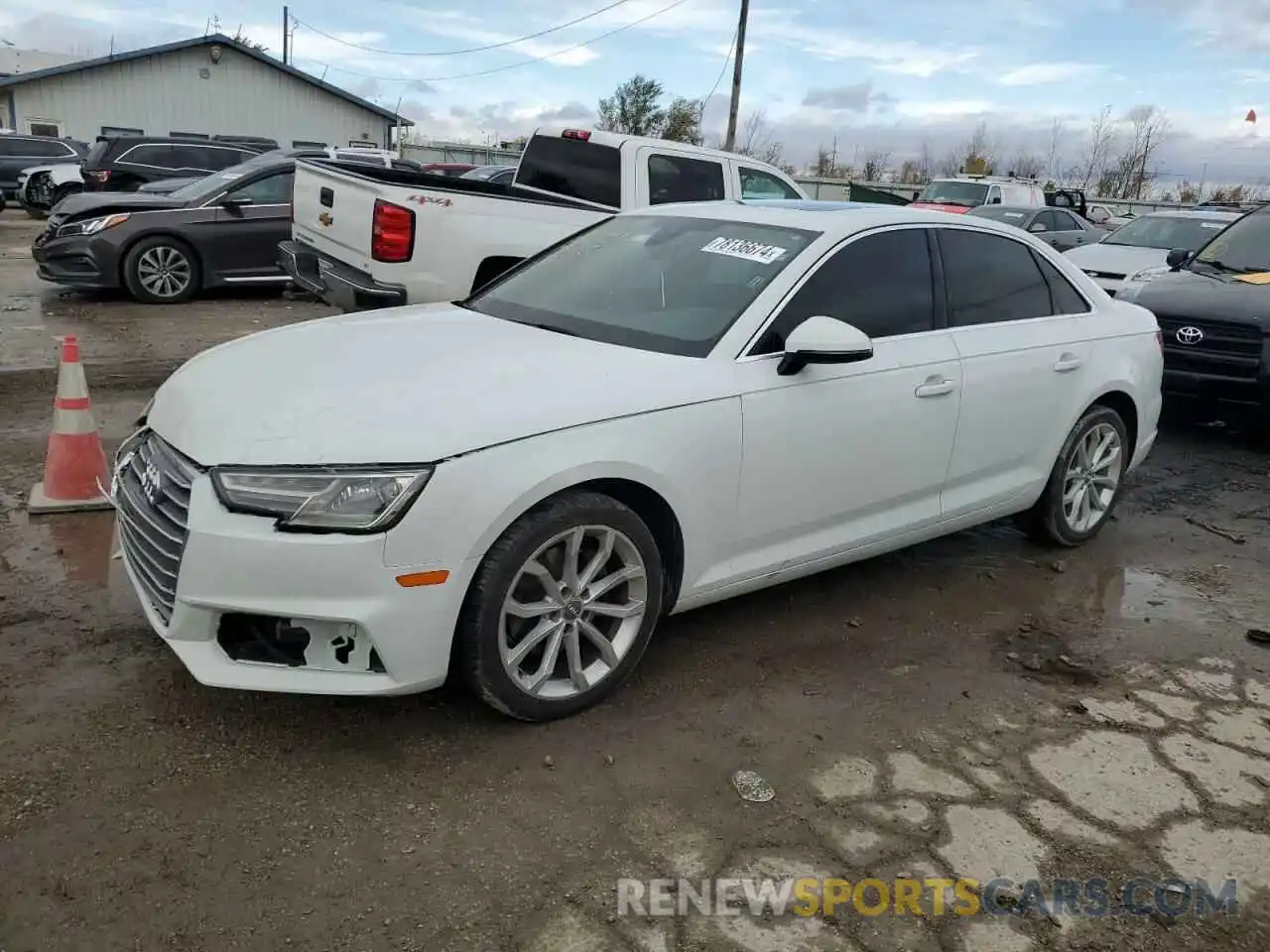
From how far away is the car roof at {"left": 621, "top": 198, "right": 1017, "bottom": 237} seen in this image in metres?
4.16

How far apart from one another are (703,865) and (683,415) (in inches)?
54.7

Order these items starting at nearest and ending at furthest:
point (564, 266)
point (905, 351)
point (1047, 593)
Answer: point (905, 351) → point (564, 266) → point (1047, 593)

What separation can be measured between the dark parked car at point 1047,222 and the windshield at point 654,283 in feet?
43.8

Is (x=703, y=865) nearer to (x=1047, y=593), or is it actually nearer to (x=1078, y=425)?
(x=1047, y=593)

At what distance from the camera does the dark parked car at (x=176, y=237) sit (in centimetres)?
1094

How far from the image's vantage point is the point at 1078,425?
4.98 meters

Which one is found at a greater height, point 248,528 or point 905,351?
point 905,351

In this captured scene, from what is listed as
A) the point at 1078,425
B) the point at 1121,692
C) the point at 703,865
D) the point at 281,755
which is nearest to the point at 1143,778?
the point at 1121,692

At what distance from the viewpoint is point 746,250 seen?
407 cm

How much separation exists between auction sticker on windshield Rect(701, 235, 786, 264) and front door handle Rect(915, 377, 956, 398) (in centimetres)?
78

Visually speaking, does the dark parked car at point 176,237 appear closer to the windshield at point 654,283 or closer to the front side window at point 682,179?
the front side window at point 682,179

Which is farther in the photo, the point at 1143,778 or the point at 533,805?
the point at 1143,778

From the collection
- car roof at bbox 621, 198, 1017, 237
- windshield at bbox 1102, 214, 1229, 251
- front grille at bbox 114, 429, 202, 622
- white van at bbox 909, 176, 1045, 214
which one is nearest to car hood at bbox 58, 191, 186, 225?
car roof at bbox 621, 198, 1017, 237

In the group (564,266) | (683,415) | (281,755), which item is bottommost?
(281,755)
